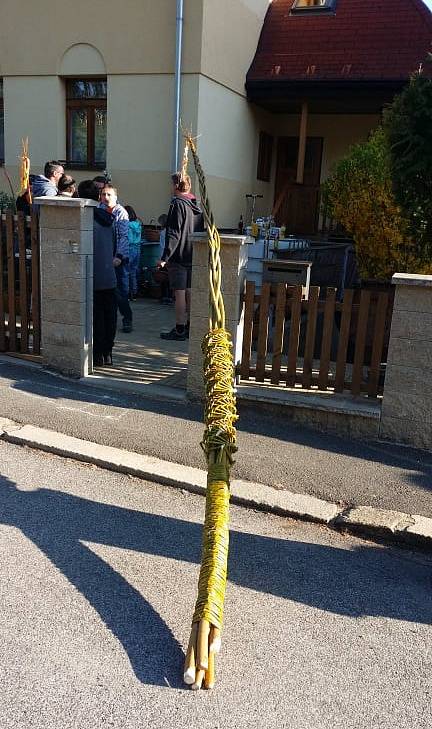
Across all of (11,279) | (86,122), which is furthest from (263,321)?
(86,122)

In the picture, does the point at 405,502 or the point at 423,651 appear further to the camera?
the point at 405,502

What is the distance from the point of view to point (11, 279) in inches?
254

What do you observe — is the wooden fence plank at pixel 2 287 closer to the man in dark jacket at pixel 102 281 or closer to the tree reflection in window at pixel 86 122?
the man in dark jacket at pixel 102 281

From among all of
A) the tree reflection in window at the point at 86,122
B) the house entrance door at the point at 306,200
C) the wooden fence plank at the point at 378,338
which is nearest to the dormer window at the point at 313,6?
the house entrance door at the point at 306,200

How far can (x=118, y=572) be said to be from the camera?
10.4 ft

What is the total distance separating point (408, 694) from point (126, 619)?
123 cm

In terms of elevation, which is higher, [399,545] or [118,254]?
[118,254]

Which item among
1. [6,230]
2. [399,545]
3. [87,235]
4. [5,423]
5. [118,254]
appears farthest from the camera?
[118,254]

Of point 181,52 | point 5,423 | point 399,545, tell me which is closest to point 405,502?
point 399,545

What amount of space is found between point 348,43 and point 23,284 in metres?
9.94

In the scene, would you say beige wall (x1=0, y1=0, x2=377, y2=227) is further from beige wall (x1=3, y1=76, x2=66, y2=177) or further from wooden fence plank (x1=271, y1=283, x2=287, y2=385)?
wooden fence plank (x1=271, y1=283, x2=287, y2=385)

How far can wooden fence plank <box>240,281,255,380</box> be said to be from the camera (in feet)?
17.7

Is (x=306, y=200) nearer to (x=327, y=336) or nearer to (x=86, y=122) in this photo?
(x=86, y=122)

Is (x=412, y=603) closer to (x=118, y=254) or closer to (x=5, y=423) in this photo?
(x=5, y=423)
